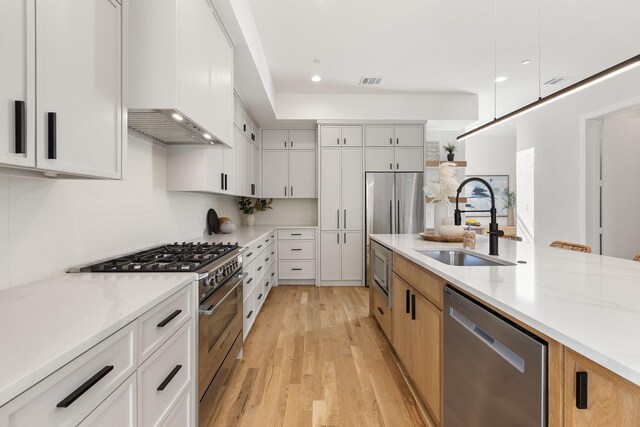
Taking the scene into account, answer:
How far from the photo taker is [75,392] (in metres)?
0.76

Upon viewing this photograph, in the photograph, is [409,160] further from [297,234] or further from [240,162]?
[240,162]

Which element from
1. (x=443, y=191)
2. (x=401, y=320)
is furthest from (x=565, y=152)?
(x=401, y=320)

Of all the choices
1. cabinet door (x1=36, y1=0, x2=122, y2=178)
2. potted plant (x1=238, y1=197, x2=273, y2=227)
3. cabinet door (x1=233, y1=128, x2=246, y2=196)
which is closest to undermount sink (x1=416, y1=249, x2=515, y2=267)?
cabinet door (x1=36, y1=0, x2=122, y2=178)

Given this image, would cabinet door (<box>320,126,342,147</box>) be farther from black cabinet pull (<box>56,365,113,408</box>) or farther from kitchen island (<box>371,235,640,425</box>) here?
black cabinet pull (<box>56,365,113,408</box>)

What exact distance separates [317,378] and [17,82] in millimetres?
2221

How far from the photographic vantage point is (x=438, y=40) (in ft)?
10.9

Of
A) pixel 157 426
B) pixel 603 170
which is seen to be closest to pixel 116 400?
pixel 157 426

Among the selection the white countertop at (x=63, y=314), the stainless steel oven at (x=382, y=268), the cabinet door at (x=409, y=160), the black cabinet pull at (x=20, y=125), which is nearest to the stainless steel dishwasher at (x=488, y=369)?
the stainless steel oven at (x=382, y=268)

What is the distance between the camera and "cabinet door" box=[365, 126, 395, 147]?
16.2 ft

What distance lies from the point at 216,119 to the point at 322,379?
200 cm

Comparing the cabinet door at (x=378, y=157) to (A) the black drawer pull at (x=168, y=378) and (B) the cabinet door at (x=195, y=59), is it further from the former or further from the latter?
(A) the black drawer pull at (x=168, y=378)

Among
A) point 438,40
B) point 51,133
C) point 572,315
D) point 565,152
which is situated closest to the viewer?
point 572,315

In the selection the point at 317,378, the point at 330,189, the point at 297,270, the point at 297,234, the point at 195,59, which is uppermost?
the point at 195,59

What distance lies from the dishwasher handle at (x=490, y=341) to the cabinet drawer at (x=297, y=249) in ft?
11.8
